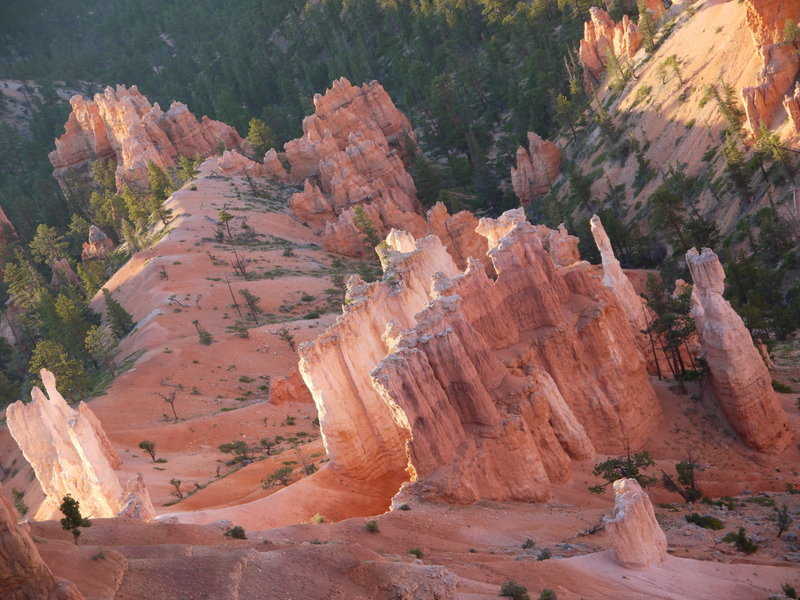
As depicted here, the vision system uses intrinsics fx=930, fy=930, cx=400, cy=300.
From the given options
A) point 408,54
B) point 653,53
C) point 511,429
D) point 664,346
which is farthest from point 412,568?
point 408,54

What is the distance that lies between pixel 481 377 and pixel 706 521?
991 cm

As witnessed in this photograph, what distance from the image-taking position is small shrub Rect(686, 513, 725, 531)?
3272cm

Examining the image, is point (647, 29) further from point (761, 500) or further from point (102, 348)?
point (761, 500)

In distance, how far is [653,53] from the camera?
9875 centimetres

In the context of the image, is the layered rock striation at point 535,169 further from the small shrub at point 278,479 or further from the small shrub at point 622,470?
the small shrub at point 622,470

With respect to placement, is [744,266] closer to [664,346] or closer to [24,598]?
[664,346]

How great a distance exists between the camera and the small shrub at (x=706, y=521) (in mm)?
32719

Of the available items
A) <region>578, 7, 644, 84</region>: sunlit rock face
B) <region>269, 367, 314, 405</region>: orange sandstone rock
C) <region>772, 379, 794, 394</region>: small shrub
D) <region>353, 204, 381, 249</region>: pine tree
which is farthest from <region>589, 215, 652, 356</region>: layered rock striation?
<region>578, 7, 644, 84</region>: sunlit rock face

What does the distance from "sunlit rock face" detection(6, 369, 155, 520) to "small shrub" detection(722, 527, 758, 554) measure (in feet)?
78.4

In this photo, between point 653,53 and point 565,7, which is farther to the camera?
point 565,7

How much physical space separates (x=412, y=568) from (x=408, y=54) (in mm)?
133505

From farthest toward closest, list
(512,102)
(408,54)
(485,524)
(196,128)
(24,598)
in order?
(408,54), (196,128), (512,102), (485,524), (24,598)

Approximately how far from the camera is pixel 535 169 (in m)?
101

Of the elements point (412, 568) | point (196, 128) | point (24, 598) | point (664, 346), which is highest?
point (196, 128)
